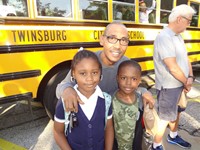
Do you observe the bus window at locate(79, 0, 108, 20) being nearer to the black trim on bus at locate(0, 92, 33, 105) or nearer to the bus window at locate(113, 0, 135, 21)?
the bus window at locate(113, 0, 135, 21)

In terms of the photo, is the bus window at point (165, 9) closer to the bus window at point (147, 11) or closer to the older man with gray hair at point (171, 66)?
the bus window at point (147, 11)

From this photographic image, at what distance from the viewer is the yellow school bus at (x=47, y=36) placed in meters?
2.61

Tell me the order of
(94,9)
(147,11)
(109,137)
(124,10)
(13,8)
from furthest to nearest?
(147,11)
(124,10)
(94,9)
(13,8)
(109,137)

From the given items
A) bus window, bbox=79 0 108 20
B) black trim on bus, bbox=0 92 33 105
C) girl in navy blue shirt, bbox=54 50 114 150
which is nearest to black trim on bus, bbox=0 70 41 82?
black trim on bus, bbox=0 92 33 105

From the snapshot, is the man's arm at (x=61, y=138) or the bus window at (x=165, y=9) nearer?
the man's arm at (x=61, y=138)

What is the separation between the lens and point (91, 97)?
50.8 inches

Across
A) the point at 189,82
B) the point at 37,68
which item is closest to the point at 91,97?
the point at 189,82

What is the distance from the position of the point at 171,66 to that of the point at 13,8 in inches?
72.6

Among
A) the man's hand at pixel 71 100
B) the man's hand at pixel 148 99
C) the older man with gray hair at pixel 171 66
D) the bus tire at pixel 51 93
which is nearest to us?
the man's hand at pixel 71 100

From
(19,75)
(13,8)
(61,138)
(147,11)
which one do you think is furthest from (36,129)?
(147,11)

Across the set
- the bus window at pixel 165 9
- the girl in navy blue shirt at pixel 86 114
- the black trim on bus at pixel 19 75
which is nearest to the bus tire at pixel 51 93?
the black trim on bus at pixel 19 75

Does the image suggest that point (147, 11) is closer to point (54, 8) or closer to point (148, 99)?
point (54, 8)

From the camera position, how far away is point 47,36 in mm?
2875

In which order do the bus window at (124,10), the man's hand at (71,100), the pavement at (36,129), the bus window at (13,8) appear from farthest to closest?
the bus window at (124,10) → the pavement at (36,129) → the bus window at (13,8) → the man's hand at (71,100)
